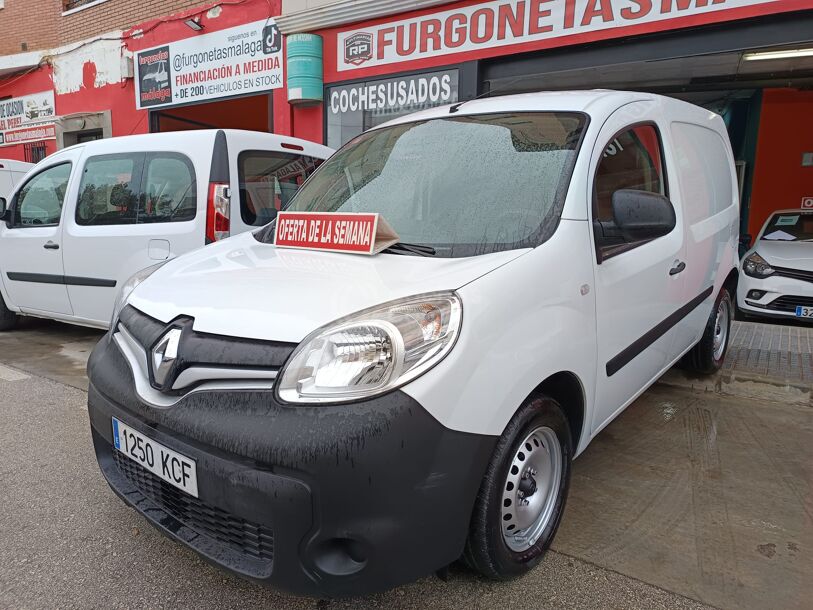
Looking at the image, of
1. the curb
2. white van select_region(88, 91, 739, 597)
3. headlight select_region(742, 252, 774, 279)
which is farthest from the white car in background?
white van select_region(88, 91, 739, 597)

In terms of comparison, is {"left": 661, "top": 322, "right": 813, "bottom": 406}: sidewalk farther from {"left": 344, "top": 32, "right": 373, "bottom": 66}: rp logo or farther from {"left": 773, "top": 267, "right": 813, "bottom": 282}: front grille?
{"left": 344, "top": 32, "right": 373, "bottom": 66}: rp logo

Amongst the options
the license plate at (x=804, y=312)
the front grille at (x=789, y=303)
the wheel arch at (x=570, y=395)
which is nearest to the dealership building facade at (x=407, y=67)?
the front grille at (x=789, y=303)

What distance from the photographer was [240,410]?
1611 mm

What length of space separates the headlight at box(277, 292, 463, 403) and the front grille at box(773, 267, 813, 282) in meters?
6.41

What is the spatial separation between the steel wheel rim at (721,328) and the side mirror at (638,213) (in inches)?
81.3

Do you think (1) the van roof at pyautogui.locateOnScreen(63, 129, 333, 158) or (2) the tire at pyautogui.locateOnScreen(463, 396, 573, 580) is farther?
(1) the van roof at pyautogui.locateOnScreen(63, 129, 333, 158)

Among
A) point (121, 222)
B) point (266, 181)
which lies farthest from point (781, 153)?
point (121, 222)

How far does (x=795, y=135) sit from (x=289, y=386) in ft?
39.8

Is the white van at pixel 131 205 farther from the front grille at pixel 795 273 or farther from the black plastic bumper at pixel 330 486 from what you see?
the front grille at pixel 795 273

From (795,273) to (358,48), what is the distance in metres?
6.02

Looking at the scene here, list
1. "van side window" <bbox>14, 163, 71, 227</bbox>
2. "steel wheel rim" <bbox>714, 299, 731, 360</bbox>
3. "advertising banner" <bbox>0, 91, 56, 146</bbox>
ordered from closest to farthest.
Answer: "steel wheel rim" <bbox>714, 299, 731, 360</bbox> < "van side window" <bbox>14, 163, 71, 227</bbox> < "advertising banner" <bbox>0, 91, 56, 146</bbox>

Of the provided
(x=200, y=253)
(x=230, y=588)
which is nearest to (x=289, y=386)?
(x=230, y=588)

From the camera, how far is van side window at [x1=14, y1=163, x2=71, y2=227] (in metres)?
5.05

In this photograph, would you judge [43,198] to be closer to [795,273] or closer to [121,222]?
[121,222]
